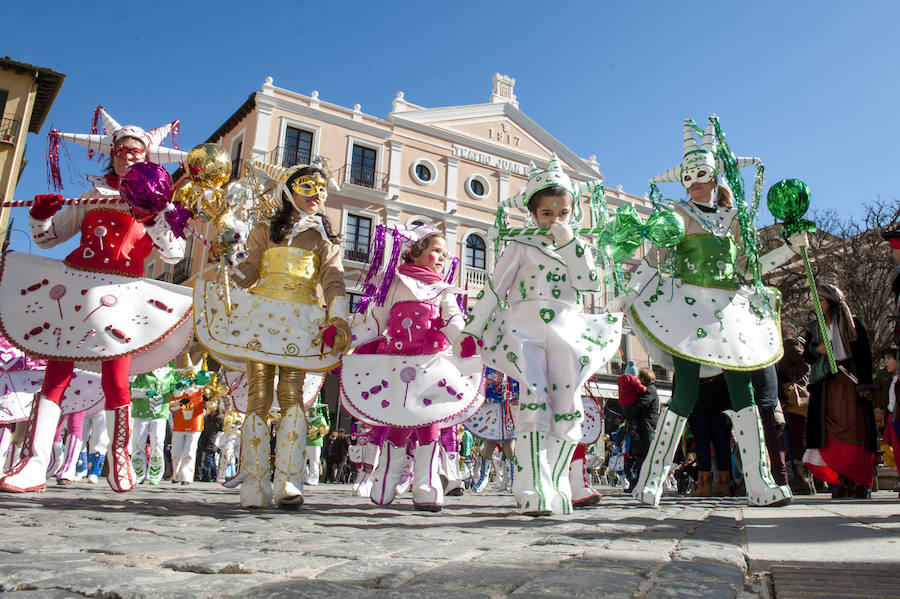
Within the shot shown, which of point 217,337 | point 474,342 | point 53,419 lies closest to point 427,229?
point 474,342

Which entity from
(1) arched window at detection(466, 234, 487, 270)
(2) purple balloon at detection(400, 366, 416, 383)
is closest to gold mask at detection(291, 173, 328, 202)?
(2) purple balloon at detection(400, 366, 416, 383)

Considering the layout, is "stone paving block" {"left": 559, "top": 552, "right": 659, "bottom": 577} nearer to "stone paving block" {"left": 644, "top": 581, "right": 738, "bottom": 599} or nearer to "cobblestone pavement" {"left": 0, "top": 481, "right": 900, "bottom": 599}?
"cobblestone pavement" {"left": 0, "top": 481, "right": 900, "bottom": 599}

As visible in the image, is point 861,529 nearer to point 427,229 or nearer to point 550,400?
point 550,400

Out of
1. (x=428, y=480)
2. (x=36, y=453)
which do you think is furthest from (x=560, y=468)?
(x=36, y=453)

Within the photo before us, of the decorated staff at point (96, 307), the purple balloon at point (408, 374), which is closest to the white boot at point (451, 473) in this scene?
the purple balloon at point (408, 374)

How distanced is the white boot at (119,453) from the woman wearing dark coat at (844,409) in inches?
225

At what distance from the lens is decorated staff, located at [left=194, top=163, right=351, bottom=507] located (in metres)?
3.74

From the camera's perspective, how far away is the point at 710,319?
14.1 feet

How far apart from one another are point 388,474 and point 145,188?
2393 millimetres

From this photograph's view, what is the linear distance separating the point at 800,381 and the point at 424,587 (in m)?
7.36

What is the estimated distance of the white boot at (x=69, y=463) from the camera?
650 cm

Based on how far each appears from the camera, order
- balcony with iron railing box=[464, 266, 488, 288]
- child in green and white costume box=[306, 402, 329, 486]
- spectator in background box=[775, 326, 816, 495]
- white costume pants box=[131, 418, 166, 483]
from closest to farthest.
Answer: white costume pants box=[131, 418, 166, 483] < spectator in background box=[775, 326, 816, 495] < child in green and white costume box=[306, 402, 329, 486] < balcony with iron railing box=[464, 266, 488, 288]

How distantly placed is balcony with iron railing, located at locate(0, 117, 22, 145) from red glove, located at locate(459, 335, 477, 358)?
78.0 ft

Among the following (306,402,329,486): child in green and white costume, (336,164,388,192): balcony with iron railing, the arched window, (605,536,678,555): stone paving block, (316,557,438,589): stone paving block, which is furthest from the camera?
the arched window
